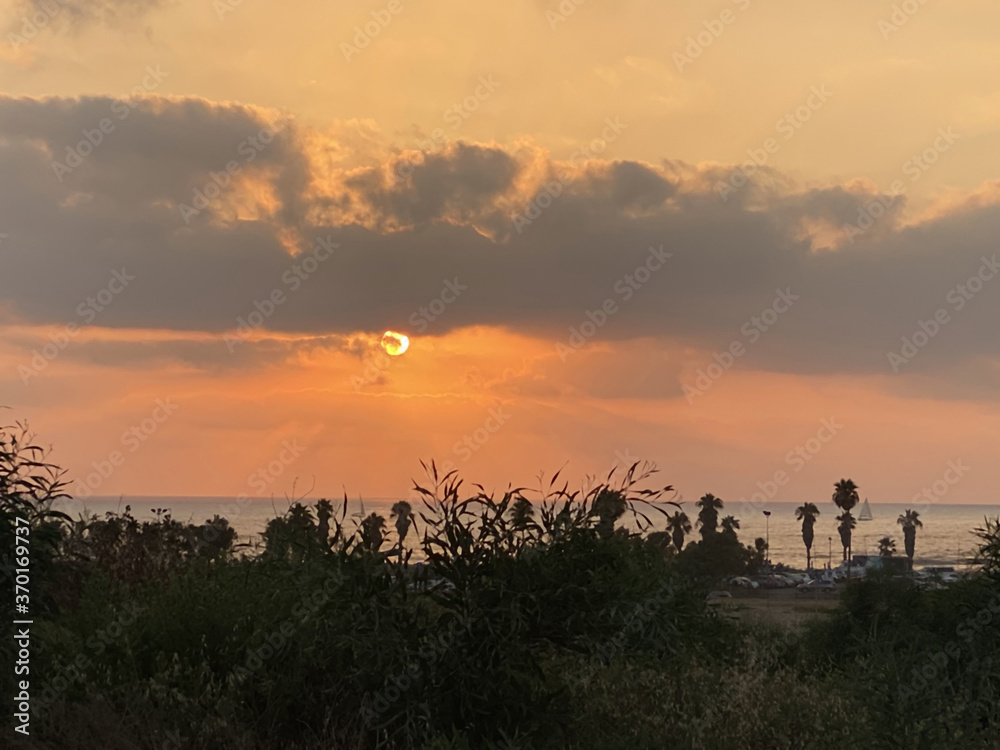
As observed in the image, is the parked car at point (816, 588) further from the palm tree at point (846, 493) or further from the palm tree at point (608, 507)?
the palm tree at point (608, 507)

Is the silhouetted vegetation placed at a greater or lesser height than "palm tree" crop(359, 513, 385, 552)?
lesser

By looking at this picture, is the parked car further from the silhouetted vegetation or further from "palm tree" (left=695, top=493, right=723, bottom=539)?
the silhouetted vegetation

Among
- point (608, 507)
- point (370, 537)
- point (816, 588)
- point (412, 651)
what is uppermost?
point (608, 507)

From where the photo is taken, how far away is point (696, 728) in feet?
39.5

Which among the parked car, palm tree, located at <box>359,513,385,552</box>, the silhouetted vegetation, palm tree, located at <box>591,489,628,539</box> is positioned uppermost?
palm tree, located at <box>591,489,628,539</box>

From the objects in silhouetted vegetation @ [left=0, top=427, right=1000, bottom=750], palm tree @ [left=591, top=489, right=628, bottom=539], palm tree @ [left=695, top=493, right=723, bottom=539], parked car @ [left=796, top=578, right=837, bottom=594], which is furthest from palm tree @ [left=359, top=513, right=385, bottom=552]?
palm tree @ [left=695, top=493, right=723, bottom=539]

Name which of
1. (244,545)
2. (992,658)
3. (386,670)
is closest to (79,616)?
(244,545)

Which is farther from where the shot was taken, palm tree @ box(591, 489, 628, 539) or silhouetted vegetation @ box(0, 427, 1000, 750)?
palm tree @ box(591, 489, 628, 539)

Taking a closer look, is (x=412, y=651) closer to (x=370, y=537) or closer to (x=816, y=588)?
(x=370, y=537)

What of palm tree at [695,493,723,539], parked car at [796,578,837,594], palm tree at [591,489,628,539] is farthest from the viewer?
palm tree at [695,493,723,539]

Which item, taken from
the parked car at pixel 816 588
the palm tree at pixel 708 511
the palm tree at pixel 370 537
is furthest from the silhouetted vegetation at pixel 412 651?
the palm tree at pixel 708 511

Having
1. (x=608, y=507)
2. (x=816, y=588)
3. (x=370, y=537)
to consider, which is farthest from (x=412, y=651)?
(x=816, y=588)

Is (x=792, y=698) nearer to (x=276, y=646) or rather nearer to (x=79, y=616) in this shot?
(x=276, y=646)

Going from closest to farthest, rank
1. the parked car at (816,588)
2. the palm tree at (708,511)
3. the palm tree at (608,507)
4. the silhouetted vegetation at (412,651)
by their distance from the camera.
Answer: the silhouetted vegetation at (412,651)
the palm tree at (608,507)
the parked car at (816,588)
the palm tree at (708,511)
